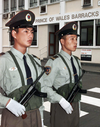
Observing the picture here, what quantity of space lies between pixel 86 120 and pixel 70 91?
7.44 ft

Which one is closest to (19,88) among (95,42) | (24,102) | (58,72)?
(24,102)

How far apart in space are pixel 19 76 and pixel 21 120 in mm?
504

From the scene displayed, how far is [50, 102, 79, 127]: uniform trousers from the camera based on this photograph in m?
2.79

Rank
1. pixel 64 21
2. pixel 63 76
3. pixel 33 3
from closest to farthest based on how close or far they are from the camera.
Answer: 1. pixel 63 76
2. pixel 64 21
3. pixel 33 3

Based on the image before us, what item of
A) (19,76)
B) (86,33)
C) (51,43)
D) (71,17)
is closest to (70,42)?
(19,76)

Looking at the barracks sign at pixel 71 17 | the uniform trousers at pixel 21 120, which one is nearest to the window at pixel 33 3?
the barracks sign at pixel 71 17

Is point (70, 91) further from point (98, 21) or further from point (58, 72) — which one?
point (98, 21)

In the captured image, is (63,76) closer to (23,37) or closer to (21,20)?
(23,37)

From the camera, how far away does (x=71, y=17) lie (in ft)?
60.2

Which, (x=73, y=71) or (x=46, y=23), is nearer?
(x=73, y=71)

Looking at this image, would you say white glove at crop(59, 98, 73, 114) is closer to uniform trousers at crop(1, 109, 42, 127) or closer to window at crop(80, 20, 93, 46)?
uniform trousers at crop(1, 109, 42, 127)

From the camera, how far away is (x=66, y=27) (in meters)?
2.93

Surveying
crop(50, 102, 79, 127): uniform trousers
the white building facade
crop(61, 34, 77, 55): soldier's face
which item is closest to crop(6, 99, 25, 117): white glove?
crop(50, 102, 79, 127): uniform trousers

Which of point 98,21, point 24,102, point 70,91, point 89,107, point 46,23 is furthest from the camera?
point 46,23
